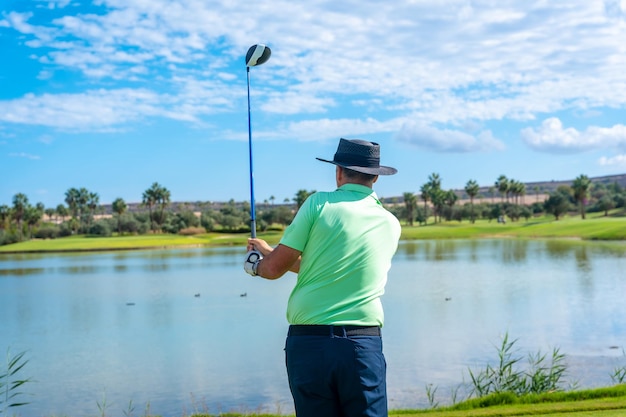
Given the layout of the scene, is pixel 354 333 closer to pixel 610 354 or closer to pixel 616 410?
pixel 616 410

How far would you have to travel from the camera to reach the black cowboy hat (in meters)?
3.94

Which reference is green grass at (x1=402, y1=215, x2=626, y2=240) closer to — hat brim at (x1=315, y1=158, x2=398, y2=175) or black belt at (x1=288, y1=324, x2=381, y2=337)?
hat brim at (x1=315, y1=158, x2=398, y2=175)

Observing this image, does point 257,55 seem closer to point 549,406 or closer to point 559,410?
point 559,410

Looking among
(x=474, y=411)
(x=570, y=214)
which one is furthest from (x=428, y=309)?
(x=570, y=214)

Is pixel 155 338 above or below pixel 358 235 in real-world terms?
below

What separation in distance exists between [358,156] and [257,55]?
4.63ft

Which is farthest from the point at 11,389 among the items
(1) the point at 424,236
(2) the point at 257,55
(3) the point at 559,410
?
(1) the point at 424,236

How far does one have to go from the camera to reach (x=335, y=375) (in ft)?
11.7

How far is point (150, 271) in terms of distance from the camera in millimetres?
53781

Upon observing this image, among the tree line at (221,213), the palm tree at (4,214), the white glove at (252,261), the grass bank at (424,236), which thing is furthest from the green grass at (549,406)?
the palm tree at (4,214)

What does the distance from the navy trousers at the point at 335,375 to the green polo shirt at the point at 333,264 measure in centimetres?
10

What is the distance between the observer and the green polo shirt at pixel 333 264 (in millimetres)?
3654

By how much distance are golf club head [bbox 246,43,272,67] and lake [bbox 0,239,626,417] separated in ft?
27.1

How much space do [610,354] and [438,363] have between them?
12.3 ft
